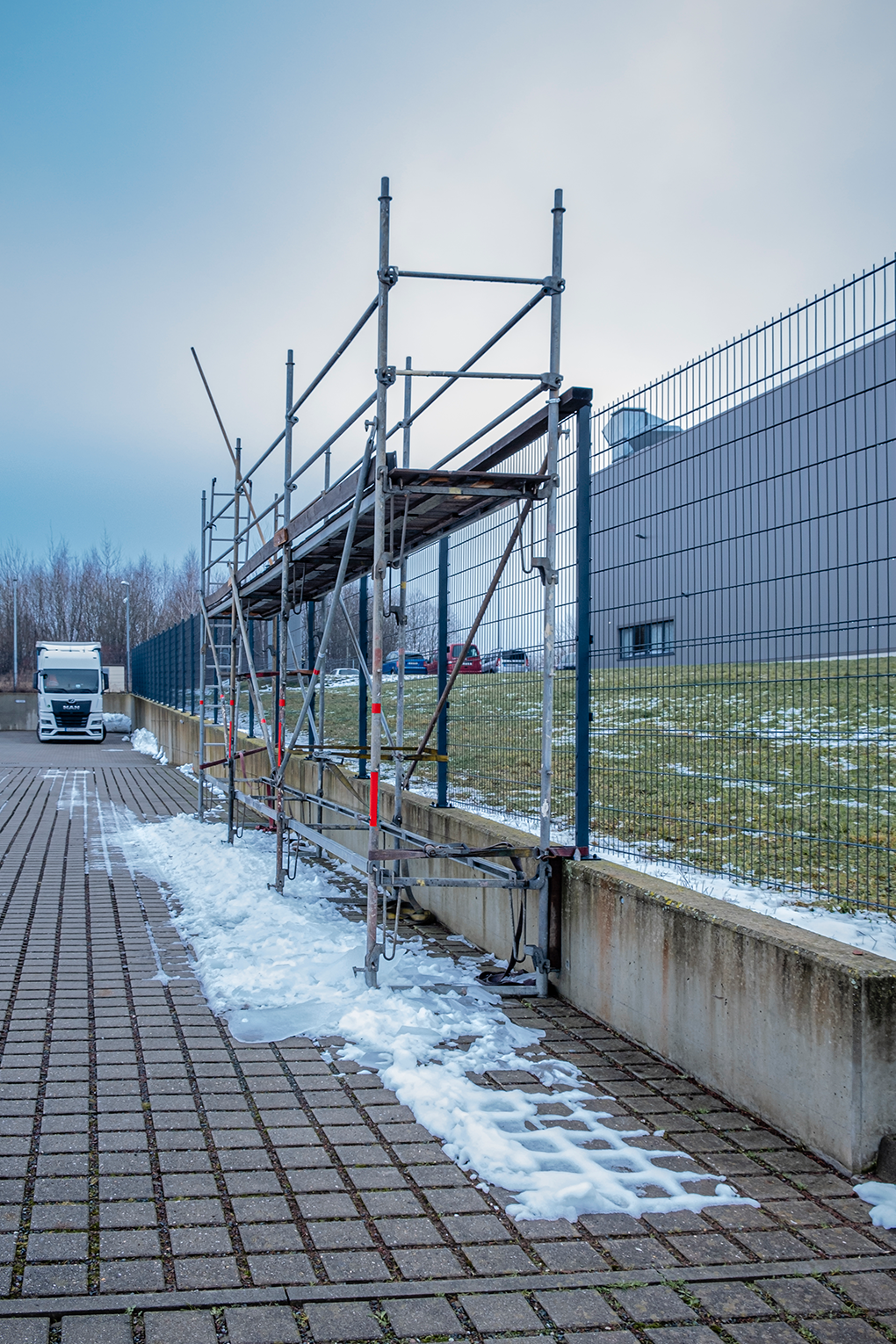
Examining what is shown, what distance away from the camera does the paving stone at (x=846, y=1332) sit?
2578 millimetres

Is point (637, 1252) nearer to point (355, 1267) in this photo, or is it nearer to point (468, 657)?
point (355, 1267)

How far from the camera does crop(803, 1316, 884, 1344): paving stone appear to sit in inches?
102

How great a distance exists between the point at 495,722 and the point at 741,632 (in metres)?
2.70

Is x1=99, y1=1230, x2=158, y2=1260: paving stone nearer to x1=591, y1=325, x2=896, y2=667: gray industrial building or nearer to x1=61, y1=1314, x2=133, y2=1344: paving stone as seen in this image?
x1=61, y1=1314, x2=133, y2=1344: paving stone

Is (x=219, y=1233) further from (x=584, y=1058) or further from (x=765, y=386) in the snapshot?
(x=765, y=386)

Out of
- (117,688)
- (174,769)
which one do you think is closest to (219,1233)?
(174,769)

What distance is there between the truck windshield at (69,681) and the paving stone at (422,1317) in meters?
32.8

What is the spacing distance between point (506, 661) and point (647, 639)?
1609 mm

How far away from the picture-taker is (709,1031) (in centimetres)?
422

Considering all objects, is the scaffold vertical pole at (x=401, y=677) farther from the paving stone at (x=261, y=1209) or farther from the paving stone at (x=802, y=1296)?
the paving stone at (x=802, y=1296)

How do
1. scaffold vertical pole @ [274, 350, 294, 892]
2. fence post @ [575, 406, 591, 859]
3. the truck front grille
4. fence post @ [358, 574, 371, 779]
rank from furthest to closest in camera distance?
the truck front grille
fence post @ [358, 574, 371, 779]
scaffold vertical pole @ [274, 350, 294, 892]
fence post @ [575, 406, 591, 859]

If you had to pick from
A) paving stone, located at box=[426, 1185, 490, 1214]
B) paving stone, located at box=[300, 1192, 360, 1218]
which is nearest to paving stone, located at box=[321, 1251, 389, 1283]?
paving stone, located at box=[300, 1192, 360, 1218]

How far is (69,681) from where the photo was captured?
33656mm

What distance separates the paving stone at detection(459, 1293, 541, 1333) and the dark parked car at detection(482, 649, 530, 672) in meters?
4.10
